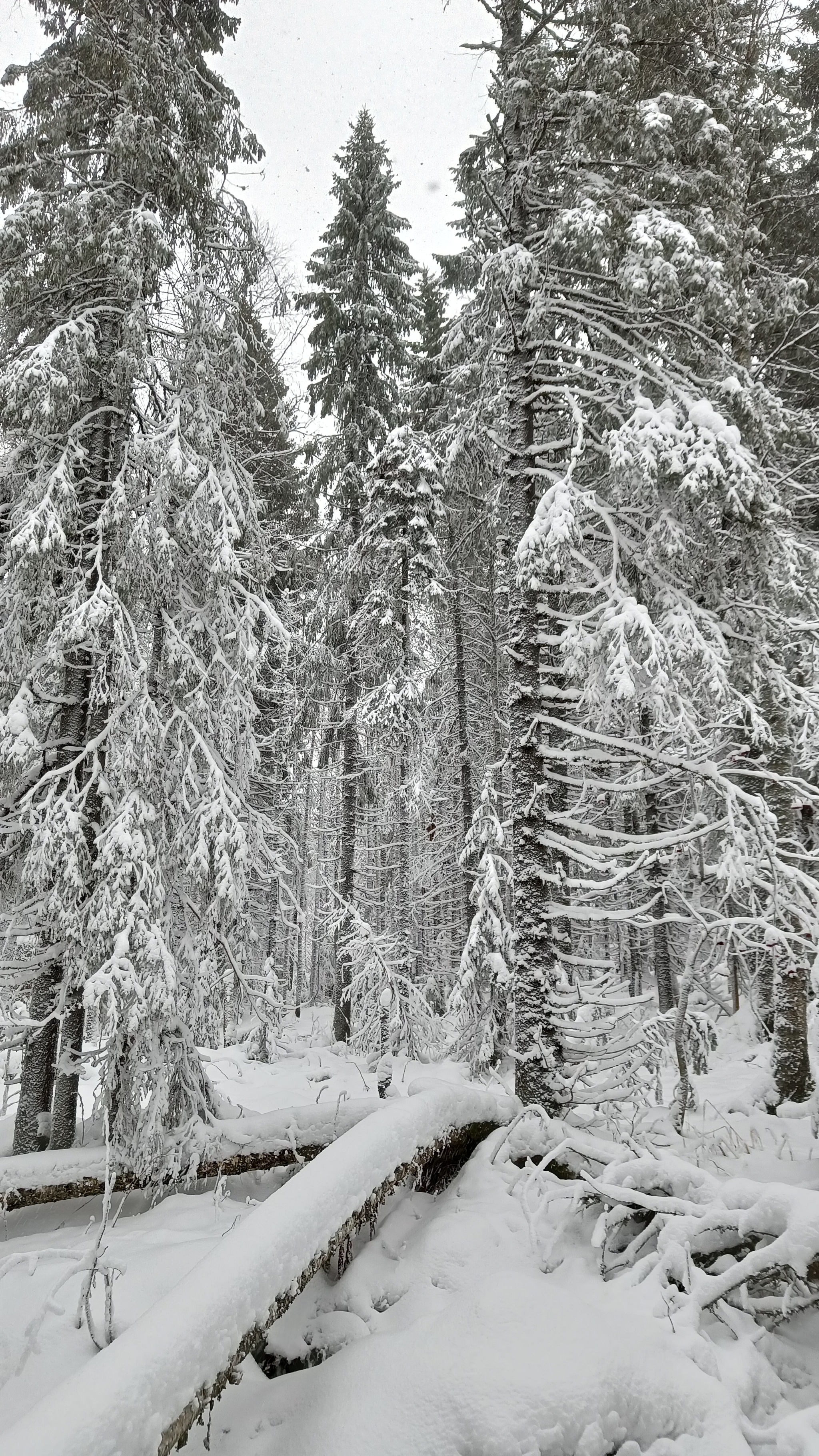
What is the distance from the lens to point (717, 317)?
7527 millimetres

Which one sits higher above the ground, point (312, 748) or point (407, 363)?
point (407, 363)

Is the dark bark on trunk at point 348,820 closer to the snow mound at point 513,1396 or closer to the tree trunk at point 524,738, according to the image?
the tree trunk at point 524,738

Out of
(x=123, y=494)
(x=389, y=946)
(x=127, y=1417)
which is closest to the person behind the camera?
(x=127, y=1417)

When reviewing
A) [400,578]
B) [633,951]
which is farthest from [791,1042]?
[633,951]

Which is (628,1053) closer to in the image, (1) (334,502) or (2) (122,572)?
(2) (122,572)

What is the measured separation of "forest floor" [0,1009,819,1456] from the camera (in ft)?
7.32

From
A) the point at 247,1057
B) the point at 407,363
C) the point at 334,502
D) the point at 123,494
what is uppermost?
the point at 407,363

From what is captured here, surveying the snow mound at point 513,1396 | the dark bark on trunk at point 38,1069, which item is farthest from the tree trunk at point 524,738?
the dark bark on trunk at point 38,1069

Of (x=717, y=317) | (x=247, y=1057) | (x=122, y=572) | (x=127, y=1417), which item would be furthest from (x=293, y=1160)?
(x=247, y=1057)

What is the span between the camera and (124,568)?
21.7 feet

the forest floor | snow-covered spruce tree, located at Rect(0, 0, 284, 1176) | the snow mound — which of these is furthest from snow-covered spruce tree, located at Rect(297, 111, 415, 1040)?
the snow mound

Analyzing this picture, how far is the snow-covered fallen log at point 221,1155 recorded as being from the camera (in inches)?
197

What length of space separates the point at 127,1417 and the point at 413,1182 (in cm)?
262

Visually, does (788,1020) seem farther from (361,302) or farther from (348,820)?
(361,302)
